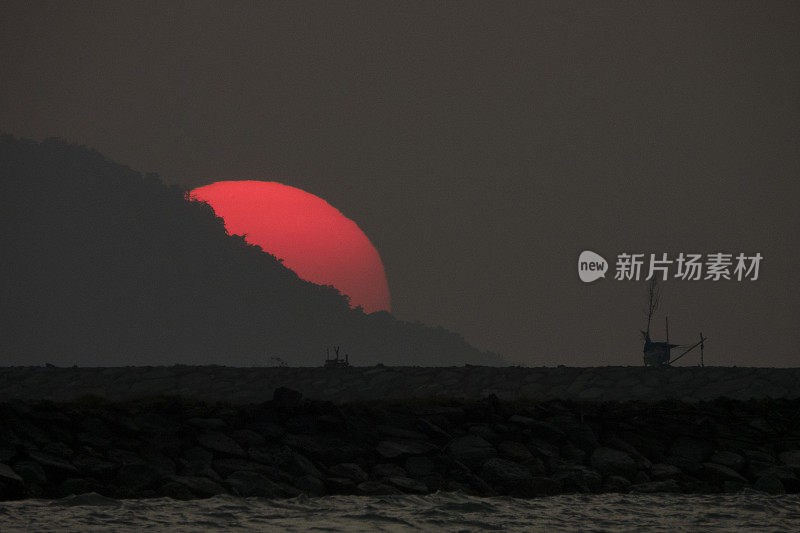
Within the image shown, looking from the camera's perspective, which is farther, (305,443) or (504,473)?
(305,443)

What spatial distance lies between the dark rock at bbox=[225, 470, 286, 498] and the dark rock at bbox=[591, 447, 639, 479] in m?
5.77

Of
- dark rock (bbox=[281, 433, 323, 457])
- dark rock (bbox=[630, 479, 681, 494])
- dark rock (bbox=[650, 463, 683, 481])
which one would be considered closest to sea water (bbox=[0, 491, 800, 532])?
dark rock (bbox=[630, 479, 681, 494])

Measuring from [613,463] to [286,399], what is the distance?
20.9 feet

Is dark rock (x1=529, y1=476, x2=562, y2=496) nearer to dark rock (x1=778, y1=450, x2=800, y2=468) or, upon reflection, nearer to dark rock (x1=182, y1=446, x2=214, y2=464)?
dark rock (x1=778, y1=450, x2=800, y2=468)

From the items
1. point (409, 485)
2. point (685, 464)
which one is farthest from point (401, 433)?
point (685, 464)

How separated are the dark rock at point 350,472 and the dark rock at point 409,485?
1.70ft

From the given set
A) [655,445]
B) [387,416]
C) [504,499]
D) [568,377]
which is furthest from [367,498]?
[568,377]

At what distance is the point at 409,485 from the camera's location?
53.9 feet

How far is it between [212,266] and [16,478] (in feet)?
394

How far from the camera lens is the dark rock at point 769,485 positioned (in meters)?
17.4

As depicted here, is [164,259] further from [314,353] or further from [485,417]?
[485,417]

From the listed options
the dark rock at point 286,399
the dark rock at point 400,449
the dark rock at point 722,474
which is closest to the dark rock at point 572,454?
the dark rock at point 722,474

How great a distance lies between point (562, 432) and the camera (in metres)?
19.2

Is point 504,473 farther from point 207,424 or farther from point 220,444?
point 207,424
